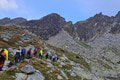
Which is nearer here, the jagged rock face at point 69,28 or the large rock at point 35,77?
the large rock at point 35,77

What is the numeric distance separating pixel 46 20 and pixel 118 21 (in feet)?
217

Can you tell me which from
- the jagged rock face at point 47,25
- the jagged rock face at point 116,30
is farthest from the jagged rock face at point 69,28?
the jagged rock face at point 116,30

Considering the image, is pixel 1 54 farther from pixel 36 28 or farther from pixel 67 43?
pixel 36 28

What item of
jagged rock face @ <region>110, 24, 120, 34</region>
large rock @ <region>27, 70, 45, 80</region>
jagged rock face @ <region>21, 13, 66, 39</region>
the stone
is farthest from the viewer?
jagged rock face @ <region>110, 24, 120, 34</region>

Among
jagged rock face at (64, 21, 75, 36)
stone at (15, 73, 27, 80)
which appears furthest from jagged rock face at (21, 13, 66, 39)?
stone at (15, 73, 27, 80)

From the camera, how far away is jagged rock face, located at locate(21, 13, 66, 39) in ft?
513

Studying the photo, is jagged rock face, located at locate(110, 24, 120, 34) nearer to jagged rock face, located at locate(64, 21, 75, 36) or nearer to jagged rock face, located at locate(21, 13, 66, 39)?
jagged rock face, located at locate(64, 21, 75, 36)

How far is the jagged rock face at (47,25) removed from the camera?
15626 centimetres

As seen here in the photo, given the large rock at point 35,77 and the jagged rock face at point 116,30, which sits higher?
the jagged rock face at point 116,30

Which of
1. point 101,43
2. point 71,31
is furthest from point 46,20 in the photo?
point 101,43

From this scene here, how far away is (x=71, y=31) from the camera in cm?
18275

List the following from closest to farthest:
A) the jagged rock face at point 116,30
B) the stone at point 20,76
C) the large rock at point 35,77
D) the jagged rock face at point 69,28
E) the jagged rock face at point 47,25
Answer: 1. the stone at point 20,76
2. the large rock at point 35,77
3. the jagged rock face at point 47,25
4. the jagged rock face at point 116,30
5. the jagged rock face at point 69,28

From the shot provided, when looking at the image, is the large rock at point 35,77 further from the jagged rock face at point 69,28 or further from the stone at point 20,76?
the jagged rock face at point 69,28

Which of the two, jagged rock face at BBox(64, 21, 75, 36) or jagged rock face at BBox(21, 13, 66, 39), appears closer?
jagged rock face at BBox(21, 13, 66, 39)
